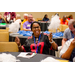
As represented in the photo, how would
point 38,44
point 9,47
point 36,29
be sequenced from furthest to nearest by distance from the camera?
point 9,47
point 36,29
point 38,44

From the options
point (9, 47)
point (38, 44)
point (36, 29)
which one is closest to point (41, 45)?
point (38, 44)

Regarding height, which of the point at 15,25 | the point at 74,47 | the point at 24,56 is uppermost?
the point at 15,25

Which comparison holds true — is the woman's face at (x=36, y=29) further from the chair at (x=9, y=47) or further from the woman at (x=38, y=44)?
the chair at (x=9, y=47)

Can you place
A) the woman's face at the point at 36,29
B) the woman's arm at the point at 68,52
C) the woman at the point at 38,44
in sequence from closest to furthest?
the woman's arm at the point at 68,52 → the woman at the point at 38,44 → the woman's face at the point at 36,29

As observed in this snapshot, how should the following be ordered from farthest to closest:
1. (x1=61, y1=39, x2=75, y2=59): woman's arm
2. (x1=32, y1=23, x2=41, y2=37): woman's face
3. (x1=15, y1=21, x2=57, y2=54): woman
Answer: (x1=32, y1=23, x2=41, y2=37): woman's face
(x1=15, y1=21, x2=57, y2=54): woman
(x1=61, y1=39, x2=75, y2=59): woman's arm

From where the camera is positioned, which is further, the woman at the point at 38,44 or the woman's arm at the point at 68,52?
the woman at the point at 38,44

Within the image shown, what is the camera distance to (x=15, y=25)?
15.0ft

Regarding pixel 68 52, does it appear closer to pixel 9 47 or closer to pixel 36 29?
pixel 36 29

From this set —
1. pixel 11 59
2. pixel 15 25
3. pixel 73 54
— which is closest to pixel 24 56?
pixel 11 59

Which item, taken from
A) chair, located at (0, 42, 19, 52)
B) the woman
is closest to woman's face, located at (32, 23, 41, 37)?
the woman

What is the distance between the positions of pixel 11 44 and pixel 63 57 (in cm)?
121

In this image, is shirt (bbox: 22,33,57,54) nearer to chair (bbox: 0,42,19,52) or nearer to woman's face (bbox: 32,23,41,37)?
woman's face (bbox: 32,23,41,37)

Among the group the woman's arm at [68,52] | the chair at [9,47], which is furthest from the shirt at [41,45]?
the woman's arm at [68,52]
